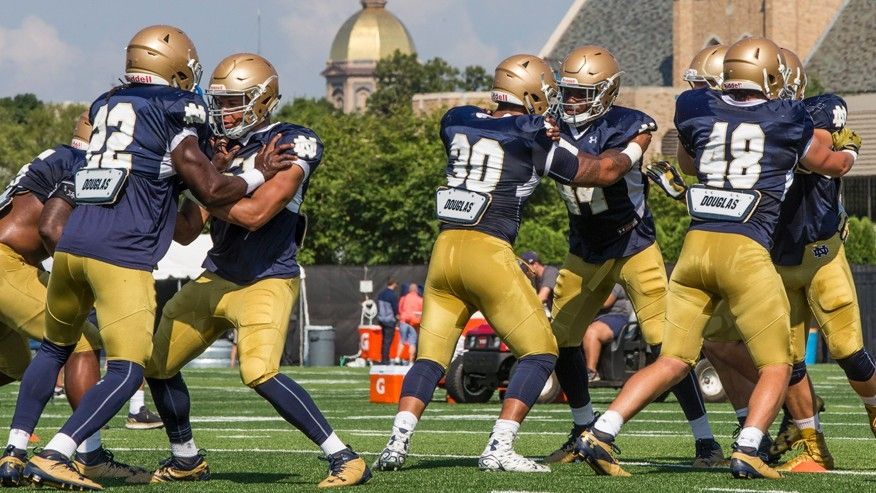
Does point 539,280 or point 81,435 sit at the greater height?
point 81,435

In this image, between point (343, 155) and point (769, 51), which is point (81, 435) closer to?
point (769, 51)

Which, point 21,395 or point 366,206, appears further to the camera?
point 366,206

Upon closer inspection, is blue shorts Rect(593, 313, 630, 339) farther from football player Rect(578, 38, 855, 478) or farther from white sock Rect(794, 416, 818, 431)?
football player Rect(578, 38, 855, 478)

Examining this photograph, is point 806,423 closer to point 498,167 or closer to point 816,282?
point 816,282

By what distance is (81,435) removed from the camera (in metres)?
7.32

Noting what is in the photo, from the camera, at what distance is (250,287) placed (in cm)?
776

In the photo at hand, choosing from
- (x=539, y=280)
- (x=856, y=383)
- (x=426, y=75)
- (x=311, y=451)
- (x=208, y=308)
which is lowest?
(x=426, y=75)

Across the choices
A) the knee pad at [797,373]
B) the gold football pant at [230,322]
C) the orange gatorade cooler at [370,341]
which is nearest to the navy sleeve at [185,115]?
the gold football pant at [230,322]

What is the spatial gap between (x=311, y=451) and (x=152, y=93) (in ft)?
10.6

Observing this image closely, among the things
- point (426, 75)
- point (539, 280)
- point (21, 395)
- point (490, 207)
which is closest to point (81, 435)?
point (21, 395)

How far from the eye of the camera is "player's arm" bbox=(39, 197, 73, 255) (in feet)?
29.0

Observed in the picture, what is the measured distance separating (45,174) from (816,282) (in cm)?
Result: 405

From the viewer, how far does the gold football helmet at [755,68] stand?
802 centimetres

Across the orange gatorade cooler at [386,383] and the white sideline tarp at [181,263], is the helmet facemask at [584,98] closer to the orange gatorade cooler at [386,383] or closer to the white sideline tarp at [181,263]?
the orange gatorade cooler at [386,383]
